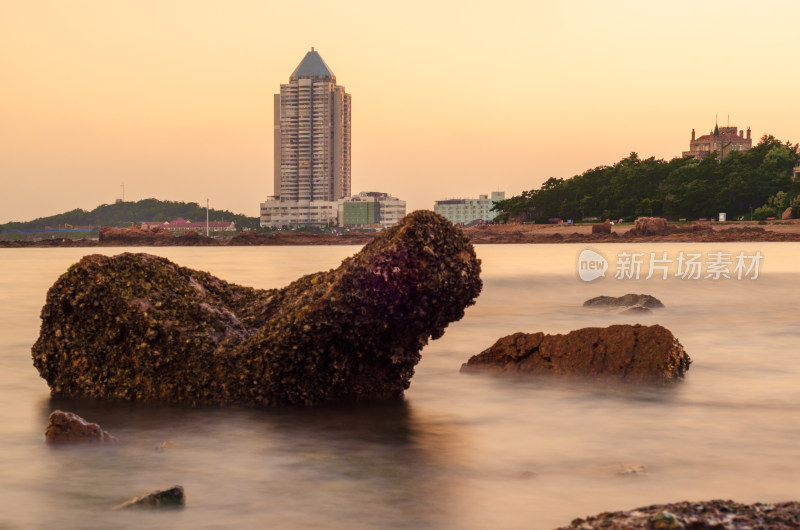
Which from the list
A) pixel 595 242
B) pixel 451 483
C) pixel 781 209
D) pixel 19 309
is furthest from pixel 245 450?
Result: pixel 781 209

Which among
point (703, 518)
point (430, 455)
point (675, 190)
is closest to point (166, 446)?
point (430, 455)

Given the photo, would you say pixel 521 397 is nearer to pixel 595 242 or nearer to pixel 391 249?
pixel 391 249

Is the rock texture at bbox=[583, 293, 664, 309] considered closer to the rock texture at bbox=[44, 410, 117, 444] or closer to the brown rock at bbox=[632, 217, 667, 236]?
the rock texture at bbox=[44, 410, 117, 444]

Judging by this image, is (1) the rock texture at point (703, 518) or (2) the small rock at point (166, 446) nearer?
(1) the rock texture at point (703, 518)

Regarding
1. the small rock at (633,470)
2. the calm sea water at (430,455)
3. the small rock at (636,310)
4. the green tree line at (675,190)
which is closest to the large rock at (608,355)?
the calm sea water at (430,455)

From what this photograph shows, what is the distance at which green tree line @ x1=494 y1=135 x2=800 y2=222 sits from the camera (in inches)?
5664

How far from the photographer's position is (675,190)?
149 meters

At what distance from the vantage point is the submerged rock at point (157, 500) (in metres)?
6.06

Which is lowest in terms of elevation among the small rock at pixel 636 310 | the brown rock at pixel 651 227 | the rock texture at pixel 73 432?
the rock texture at pixel 73 432

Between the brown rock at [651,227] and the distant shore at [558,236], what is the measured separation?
0.87 metres

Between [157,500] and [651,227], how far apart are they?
412 feet

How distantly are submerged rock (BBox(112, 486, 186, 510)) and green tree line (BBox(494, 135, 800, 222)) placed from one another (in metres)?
135

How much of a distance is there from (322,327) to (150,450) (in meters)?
1.88

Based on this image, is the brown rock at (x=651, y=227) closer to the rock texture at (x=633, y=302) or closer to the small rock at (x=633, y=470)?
the rock texture at (x=633, y=302)
